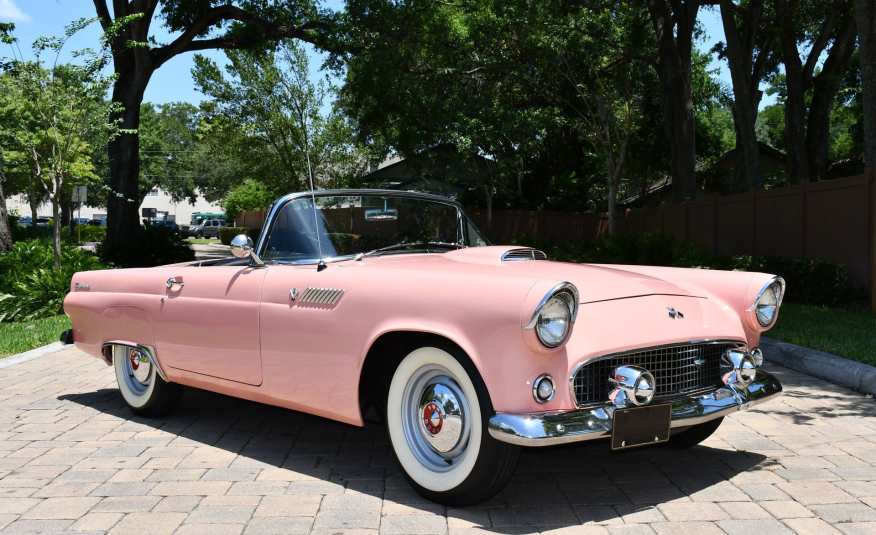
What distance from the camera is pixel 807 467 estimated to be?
4172 millimetres

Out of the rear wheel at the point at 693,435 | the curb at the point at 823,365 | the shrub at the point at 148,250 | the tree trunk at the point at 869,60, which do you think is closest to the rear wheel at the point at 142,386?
the rear wheel at the point at 693,435

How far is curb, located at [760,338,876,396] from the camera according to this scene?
6.17 metres

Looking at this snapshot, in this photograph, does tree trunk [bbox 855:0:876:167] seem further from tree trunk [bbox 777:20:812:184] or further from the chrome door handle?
the chrome door handle

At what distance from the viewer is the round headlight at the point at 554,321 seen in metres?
3.17

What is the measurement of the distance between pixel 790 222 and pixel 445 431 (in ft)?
39.4

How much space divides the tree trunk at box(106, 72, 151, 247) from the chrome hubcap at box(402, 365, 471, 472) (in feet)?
52.3

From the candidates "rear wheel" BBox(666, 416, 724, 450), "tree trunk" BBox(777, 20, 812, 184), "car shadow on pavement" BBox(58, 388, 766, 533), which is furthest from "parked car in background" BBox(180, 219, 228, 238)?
"rear wheel" BBox(666, 416, 724, 450)

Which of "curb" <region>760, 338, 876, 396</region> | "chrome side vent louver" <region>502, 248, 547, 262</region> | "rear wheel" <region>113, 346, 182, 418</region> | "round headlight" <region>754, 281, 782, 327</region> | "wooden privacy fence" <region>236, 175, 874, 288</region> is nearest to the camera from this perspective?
"round headlight" <region>754, 281, 782, 327</region>

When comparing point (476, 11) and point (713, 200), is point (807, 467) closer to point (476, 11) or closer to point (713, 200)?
point (713, 200)

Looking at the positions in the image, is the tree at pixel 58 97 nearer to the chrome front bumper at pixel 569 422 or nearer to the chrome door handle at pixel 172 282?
the chrome door handle at pixel 172 282

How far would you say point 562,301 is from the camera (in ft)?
10.7

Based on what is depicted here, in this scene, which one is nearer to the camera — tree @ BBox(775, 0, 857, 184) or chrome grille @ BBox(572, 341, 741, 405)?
chrome grille @ BBox(572, 341, 741, 405)

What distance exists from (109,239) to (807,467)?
1696 centimetres

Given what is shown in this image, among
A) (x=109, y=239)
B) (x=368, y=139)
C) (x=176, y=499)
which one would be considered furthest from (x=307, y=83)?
(x=176, y=499)
